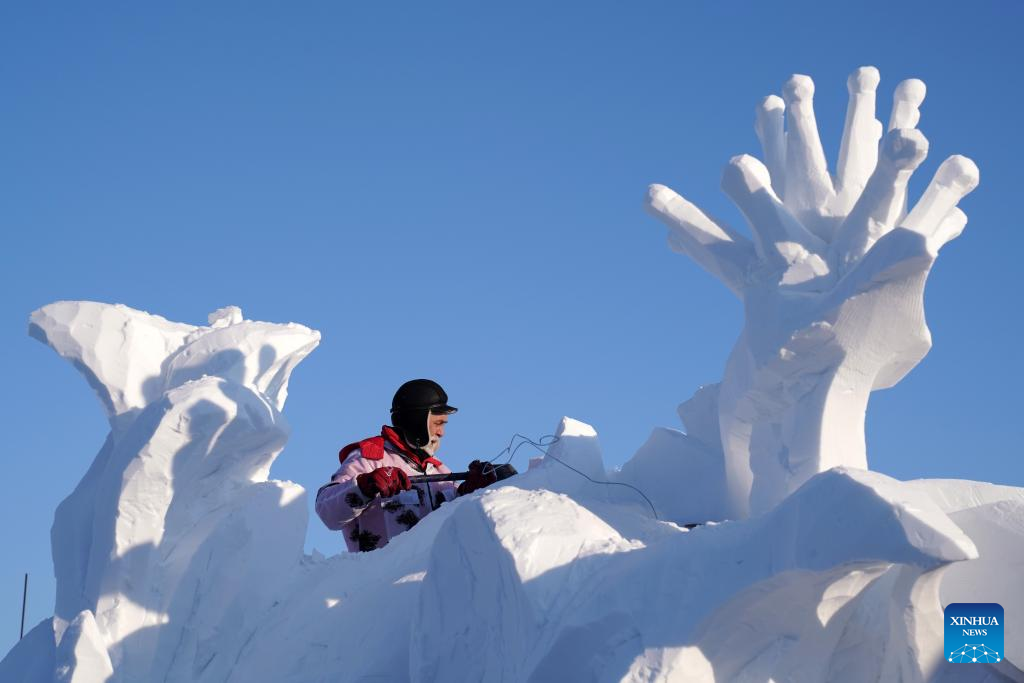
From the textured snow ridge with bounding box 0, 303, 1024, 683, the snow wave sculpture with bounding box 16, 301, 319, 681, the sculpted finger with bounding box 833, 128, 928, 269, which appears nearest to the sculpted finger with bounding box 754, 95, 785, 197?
the sculpted finger with bounding box 833, 128, 928, 269

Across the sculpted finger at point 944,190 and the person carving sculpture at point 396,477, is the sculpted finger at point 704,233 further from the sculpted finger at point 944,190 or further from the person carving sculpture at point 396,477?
the person carving sculpture at point 396,477

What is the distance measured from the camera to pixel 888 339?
17.0ft

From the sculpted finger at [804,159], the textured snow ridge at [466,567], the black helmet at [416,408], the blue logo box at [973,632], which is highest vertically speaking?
the sculpted finger at [804,159]

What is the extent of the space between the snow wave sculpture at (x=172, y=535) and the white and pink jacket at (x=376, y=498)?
350 mm

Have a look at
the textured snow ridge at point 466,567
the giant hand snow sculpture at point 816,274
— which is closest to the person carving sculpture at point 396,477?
the textured snow ridge at point 466,567

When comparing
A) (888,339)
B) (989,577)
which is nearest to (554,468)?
(888,339)

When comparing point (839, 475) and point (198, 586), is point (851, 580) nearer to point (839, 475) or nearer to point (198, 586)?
point (839, 475)

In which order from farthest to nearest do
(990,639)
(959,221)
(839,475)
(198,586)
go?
(198,586), (959,221), (990,639), (839,475)

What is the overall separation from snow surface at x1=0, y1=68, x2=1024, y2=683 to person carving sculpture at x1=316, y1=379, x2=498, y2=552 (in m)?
0.28

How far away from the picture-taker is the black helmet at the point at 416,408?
7102 mm

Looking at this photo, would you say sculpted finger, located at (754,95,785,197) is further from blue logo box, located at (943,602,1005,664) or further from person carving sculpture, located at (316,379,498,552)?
blue logo box, located at (943,602,1005,664)

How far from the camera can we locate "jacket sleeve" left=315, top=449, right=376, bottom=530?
20.7 feet

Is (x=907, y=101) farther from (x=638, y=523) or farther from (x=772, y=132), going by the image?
(x=638, y=523)

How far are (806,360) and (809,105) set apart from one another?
54.4 inches
